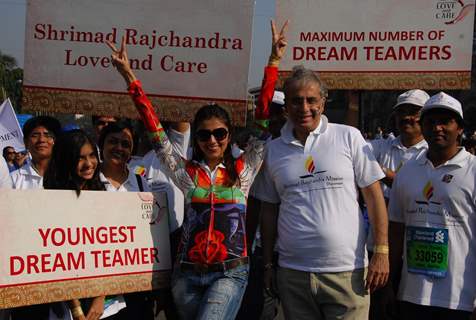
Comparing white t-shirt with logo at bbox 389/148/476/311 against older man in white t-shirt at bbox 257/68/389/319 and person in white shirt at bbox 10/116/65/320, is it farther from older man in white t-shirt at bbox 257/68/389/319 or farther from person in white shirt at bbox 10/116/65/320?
person in white shirt at bbox 10/116/65/320

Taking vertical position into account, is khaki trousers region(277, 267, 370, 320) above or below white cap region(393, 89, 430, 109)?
below

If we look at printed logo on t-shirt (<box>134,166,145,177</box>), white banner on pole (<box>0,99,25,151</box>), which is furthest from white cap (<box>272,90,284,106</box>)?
white banner on pole (<box>0,99,25,151</box>)

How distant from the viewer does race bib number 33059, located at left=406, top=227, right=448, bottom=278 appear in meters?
3.66

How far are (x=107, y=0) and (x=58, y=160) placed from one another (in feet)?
4.69

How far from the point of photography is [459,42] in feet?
15.9

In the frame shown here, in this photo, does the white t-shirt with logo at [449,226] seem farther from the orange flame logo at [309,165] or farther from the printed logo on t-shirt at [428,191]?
the orange flame logo at [309,165]

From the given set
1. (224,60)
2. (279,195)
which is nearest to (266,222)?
(279,195)

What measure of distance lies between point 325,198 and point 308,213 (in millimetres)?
125

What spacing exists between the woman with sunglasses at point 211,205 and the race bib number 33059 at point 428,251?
0.94 meters

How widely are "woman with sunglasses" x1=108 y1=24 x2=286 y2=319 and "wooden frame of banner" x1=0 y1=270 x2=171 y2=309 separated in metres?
0.23

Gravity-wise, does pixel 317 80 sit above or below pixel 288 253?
above

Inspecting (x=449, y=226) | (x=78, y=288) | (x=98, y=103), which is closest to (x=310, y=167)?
(x=449, y=226)

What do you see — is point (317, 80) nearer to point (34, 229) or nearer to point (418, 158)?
point (418, 158)

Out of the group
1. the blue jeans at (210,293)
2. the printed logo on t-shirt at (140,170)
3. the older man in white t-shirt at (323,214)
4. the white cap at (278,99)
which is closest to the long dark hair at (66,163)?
the printed logo on t-shirt at (140,170)
